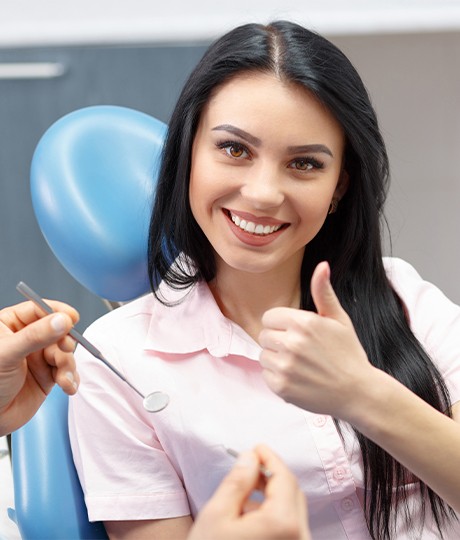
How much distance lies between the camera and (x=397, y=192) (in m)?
2.25

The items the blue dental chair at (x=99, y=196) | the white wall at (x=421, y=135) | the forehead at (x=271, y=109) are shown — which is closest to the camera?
the forehead at (x=271, y=109)

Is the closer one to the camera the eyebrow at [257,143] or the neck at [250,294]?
the eyebrow at [257,143]

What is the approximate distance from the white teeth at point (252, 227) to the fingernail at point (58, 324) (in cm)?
25

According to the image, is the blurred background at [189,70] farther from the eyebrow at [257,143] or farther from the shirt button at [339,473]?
the shirt button at [339,473]

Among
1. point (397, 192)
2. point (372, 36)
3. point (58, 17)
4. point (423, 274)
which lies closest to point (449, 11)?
point (372, 36)

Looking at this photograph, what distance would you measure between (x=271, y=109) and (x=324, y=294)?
28cm

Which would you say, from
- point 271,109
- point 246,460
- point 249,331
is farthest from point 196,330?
point 246,460

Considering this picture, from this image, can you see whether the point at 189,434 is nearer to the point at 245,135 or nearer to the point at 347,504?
the point at 347,504

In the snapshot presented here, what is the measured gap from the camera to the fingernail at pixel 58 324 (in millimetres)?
904

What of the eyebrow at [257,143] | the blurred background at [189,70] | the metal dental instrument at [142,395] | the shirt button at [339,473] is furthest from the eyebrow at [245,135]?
the blurred background at [189,70]

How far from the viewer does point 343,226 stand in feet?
3.95

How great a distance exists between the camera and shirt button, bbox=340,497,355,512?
3.58ft

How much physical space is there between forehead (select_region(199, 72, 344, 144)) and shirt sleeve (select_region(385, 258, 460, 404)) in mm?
267

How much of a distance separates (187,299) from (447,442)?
407 mm
